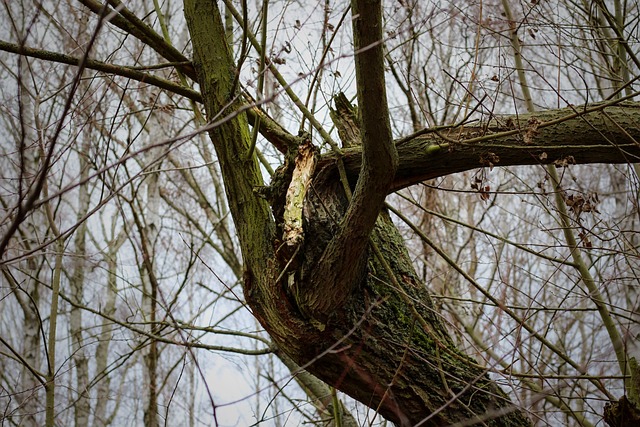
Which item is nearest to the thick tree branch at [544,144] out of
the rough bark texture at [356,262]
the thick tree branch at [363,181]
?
the rough bark texture at [356,262]

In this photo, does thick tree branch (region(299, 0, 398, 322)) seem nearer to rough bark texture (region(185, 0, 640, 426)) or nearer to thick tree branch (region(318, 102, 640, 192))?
rough bark texture (region(185, 0, 640, 426))

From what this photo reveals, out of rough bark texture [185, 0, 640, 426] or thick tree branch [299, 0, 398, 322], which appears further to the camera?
rough bark texture [185, 0, 640, 426]

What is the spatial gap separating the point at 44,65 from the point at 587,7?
4.22m

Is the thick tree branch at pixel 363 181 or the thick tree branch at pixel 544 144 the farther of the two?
the thick tree branch at pixel 544 144

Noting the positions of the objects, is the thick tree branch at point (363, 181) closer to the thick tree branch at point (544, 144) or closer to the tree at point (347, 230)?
the tree at point (347, 230)

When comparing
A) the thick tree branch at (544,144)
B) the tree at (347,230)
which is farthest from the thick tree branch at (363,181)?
the thick tree branch at (544,144)

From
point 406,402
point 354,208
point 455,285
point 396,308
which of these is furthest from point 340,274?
point 455,285

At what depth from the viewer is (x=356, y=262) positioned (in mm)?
2217

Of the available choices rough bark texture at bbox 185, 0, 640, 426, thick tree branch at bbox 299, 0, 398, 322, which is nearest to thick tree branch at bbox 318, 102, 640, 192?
rough bark texture at bbox 185, 0, 640, 426

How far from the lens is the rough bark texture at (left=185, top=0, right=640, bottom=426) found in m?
2.29

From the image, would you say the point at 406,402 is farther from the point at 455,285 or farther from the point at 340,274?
the point at 455,285

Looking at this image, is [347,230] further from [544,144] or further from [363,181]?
[544,144]

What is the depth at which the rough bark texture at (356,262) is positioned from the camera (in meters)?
2.29

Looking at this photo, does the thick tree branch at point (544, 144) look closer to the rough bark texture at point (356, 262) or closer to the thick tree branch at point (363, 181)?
the rough bark texture at point (356, 262)
